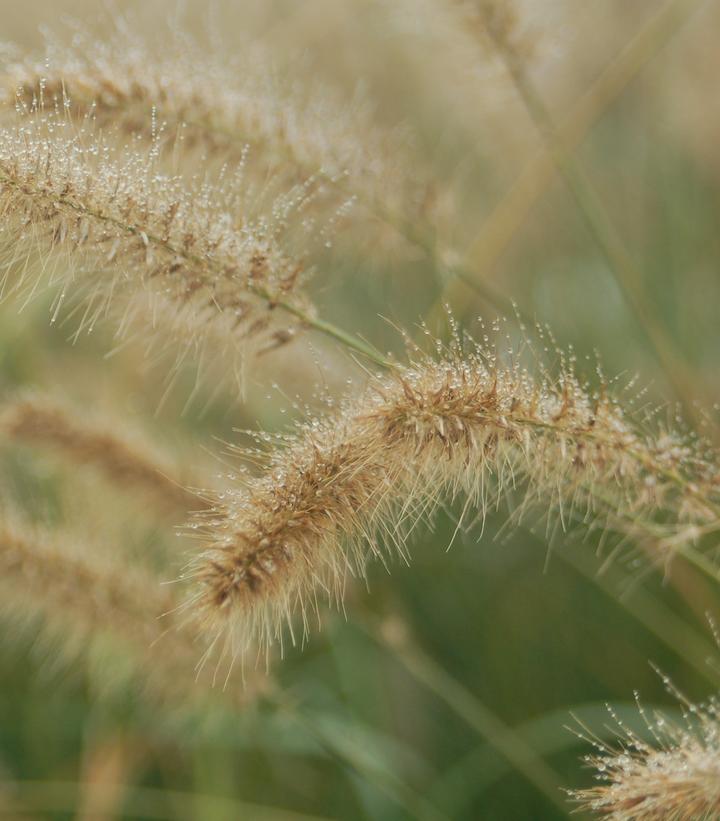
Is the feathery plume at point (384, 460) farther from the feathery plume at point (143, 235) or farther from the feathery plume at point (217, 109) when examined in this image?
the feathery plume at point (217, 109)

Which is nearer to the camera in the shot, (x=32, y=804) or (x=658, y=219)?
(x=32, y=804)

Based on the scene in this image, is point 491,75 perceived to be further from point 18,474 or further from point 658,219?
point 18,474

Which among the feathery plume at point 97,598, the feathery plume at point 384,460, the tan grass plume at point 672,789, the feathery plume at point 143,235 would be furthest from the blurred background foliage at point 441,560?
the tan grass plume at point 672,789

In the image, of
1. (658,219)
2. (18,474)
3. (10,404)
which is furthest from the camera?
(658,219)

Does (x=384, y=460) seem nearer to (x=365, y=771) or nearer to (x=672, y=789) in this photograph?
(x=672, y=789)

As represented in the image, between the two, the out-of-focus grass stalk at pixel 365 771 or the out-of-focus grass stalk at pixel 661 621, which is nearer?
the out-of-focus grass stalk at pixel 365 771

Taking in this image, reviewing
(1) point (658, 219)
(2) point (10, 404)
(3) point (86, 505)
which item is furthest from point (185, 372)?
(1) point (658, 219)

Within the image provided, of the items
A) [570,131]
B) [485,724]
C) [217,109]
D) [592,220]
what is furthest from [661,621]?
[217,109]
